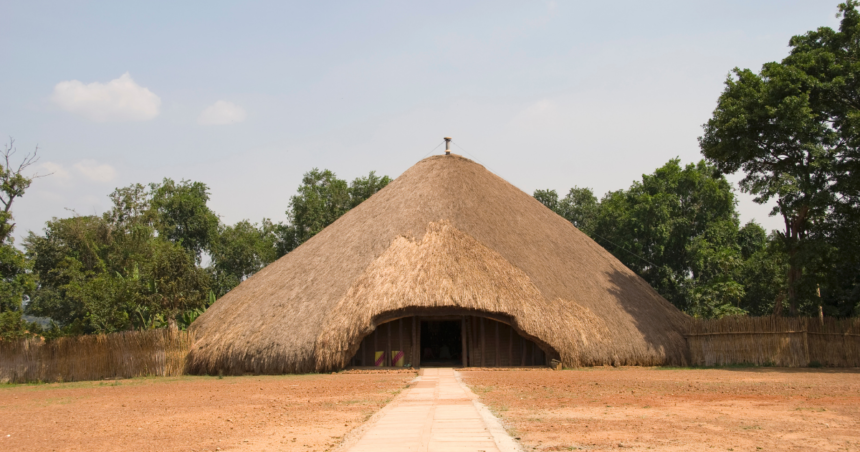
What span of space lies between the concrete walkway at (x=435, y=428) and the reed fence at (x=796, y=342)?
12332mm

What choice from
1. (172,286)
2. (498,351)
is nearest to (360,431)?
(498,351)

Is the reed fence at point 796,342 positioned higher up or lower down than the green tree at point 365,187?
lower down

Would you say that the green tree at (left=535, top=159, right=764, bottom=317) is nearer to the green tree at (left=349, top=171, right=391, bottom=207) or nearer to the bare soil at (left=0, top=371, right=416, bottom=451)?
the green tree at (left=349, top=171, right=391, bottom=207)

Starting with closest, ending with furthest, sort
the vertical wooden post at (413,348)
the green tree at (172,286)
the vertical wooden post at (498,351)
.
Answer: the vertical wooden post at (413,348) → the vertical wooden post at (498,351) → the green tree at (172,286)

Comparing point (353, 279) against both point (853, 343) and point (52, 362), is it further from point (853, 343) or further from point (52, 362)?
point (853, 343)

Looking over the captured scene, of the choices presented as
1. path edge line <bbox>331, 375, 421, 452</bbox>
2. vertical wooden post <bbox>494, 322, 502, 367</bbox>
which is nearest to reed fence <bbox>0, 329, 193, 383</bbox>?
vertical wooden post <bbox>494, 322, 502, 367</bbox>

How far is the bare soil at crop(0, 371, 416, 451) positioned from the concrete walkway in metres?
0.48

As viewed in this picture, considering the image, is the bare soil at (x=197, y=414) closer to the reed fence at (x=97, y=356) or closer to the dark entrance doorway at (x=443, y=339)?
the reed fence at (x=97, y=356)

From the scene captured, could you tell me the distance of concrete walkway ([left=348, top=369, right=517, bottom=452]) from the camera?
683 cm

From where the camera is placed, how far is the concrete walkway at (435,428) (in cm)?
683

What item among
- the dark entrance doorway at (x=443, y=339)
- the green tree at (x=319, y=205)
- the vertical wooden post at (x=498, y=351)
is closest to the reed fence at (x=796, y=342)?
the vertical wooden post at (x=498, y=351)

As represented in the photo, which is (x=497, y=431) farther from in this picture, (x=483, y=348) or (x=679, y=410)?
(x=483, y=348)

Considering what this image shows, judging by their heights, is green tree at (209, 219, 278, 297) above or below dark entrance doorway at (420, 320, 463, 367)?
above

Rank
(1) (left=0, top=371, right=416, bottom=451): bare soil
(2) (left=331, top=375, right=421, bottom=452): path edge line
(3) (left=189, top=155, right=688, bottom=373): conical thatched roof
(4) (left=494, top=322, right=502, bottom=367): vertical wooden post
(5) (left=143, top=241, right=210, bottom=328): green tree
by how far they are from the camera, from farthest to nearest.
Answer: (5) (left=143, top=241, right=210, bottom=328): green tree, (4) (left=494, top=322, right=502, bottom=367): vertical wooden post, (3) (left=189, top=155, right=688, bottom=373): conical thatched roof, (1) (left=0, top=371, right=416, bottom=451): bare soil, (2) (left=331, top=375, right=421, bottom=452): path edge line
